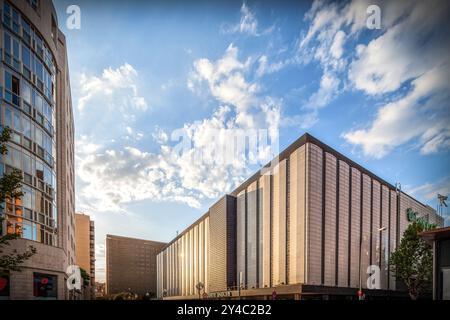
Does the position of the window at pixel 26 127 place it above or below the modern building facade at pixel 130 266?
above

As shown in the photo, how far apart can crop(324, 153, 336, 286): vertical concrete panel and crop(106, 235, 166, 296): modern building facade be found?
146m

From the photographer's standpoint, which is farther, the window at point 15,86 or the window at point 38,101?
the window at point 38,101

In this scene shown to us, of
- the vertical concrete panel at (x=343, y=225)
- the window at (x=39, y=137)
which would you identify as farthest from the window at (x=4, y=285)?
the vertical concrete panel at (x=343, y=225)

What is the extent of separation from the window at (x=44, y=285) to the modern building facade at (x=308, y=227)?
30.3 m

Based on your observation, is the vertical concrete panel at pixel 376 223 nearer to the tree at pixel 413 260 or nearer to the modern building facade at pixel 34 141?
the tree at pixel 413 260

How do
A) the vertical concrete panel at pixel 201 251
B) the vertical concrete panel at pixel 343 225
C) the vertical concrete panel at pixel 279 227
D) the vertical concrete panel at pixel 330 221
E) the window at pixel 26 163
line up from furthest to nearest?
the vertical concrete panel at pixel 201 251 < the vertical concrete panel at pixel 343 225 < the vertical concrete panel at pixel 279 227 < the vertical concrete panel at pixel 330 221 < the window at pixel 26 163

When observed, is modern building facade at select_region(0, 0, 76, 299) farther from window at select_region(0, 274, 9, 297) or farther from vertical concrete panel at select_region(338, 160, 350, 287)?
vertical concrete panel at select_region(338, 160, 350, 287)

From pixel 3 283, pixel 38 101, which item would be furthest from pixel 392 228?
pixel 38 101

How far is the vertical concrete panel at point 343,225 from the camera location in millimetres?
47000

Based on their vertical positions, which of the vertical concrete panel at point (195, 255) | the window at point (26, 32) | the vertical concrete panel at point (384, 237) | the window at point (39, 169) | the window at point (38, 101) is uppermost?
the window at point (26, 32)
